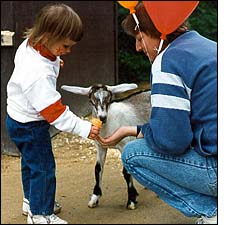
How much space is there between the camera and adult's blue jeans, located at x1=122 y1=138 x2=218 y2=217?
2.34 metres

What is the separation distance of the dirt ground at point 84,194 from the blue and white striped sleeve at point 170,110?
0.87 meters

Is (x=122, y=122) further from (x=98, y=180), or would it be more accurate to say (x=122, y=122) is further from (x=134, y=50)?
(x=134, y=50)

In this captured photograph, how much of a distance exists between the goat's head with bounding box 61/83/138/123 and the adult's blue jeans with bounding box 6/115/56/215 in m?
0.35

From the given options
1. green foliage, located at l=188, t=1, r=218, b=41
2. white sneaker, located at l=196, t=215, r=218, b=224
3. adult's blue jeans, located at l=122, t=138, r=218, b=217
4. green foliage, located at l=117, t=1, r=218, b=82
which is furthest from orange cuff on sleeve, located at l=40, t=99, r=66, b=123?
green foliage, located at l=188, t=1, r=218, b=41

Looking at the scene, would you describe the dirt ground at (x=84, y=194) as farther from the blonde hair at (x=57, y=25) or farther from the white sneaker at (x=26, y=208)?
the blonde hair at (x=57, y=25)

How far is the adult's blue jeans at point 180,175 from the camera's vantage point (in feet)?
7.68

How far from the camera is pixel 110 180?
12.2ft

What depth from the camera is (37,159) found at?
115 inches

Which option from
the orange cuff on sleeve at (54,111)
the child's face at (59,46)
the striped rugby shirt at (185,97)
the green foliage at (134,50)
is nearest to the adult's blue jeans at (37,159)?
the orange cuff on sleeve at (54,111)

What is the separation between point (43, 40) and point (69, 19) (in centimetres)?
16

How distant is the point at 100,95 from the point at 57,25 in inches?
21.5

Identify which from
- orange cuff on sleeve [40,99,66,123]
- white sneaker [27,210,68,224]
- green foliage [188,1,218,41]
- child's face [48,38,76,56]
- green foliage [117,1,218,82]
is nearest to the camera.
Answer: orange cuff on sleeve [40,99,66,123]

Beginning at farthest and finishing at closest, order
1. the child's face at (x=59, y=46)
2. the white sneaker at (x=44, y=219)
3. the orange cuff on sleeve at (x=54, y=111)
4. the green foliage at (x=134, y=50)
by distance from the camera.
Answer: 1. the green foliage at (x=134, y=50)
2. the white sneaker at (x=44, y=219)
3. the child's face at (x=59, y=46)
4. the orange cuff on sleeve at (x=54, y=111)

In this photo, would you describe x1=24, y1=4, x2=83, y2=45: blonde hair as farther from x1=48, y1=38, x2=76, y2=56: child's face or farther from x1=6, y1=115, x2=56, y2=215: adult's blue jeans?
x1=6, y1=115, x2=56, y2=215: adult's blue jeans
